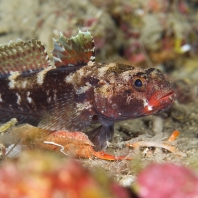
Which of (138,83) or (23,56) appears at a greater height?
(23,56)

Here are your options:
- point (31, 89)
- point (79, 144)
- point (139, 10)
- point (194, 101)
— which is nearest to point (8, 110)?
point (31, 89)

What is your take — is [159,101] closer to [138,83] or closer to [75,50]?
[138,83]

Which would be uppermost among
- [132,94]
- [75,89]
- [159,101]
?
[75,89]

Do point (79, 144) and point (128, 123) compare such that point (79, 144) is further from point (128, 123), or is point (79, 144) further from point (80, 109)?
point (128, 123)

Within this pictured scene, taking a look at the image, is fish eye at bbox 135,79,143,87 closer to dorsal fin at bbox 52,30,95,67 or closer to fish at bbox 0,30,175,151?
fish at bbox 0,30,175,151

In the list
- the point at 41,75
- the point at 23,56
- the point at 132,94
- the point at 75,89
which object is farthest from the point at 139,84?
the point at 23,56

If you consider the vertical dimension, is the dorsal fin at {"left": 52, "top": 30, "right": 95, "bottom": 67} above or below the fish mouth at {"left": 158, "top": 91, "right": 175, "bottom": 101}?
above

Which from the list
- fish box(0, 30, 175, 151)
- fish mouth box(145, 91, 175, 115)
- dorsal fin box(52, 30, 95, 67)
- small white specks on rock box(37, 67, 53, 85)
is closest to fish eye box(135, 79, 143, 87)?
fish box(0, 30, 175, 151)

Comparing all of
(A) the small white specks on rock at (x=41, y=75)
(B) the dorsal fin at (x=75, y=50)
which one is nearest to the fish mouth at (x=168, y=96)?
(B) the dorsal fin at (x=75, y=50)
